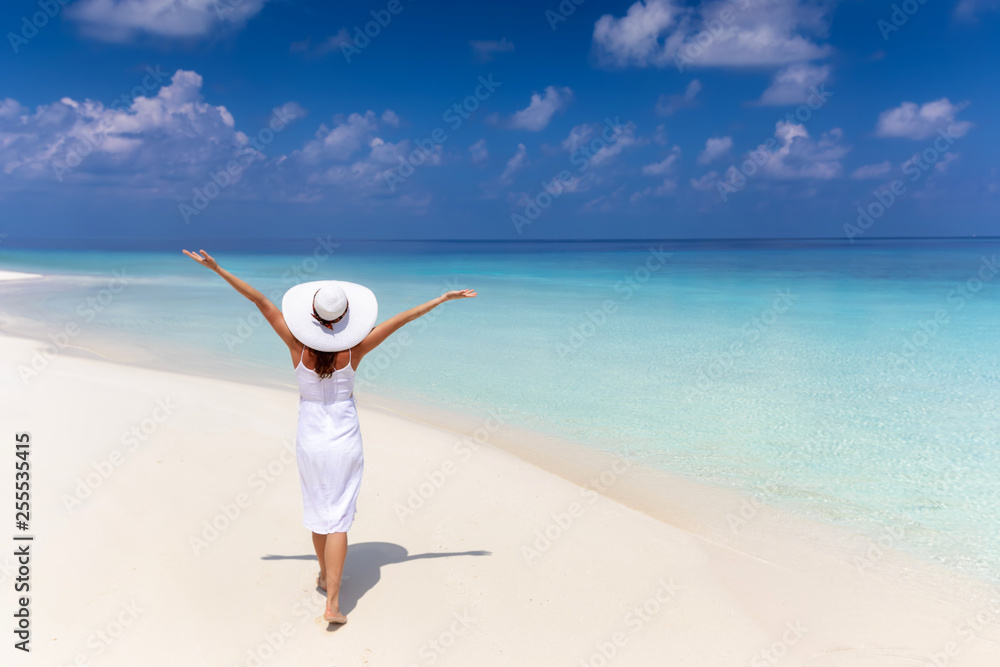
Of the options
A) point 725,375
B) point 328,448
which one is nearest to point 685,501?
point 328,448

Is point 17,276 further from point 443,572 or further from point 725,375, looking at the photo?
point 443,572

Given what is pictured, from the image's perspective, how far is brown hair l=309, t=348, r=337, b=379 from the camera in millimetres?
3617

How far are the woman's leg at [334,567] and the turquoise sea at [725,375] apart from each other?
424 centimetres

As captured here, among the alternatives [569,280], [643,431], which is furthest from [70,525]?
[569,280]

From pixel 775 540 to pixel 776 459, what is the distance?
6.97 feet

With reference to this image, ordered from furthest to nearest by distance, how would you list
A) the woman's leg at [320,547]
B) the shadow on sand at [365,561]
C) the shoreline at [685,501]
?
the shoreline at [685,501] < the shadow on sand at [365,561] < the woman's leg at [320,547]

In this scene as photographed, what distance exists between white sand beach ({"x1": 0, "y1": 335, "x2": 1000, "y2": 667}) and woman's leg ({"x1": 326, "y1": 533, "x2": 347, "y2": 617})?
0.16 meters

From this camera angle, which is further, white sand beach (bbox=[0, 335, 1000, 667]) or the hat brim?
white sand beach (bbox=[0, 335, 1000, 667])

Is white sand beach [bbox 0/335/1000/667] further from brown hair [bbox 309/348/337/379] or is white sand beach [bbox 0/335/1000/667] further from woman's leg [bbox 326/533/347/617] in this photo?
brown hair [bbox 309/348/337/379]

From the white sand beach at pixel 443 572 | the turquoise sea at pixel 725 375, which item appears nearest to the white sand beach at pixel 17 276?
the turquoise sea at pixel 725 375

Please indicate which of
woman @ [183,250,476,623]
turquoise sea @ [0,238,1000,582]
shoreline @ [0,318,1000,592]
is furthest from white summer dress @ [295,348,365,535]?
turquoise sea @ [0,238,1000,582]

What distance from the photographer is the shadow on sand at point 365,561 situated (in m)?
4.15

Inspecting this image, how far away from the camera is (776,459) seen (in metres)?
7.38

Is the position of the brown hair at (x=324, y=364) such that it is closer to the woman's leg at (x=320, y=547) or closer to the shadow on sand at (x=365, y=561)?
the woman's leg at (x=320, y=547)
